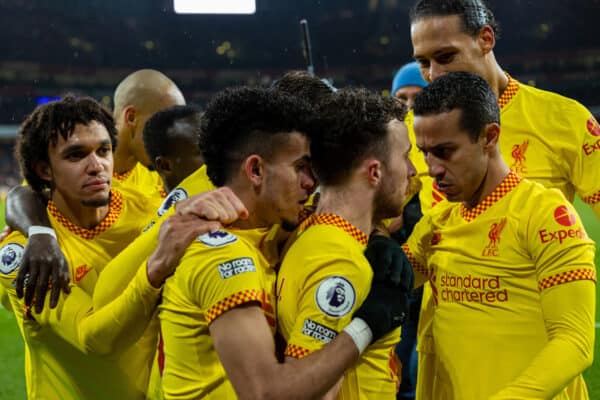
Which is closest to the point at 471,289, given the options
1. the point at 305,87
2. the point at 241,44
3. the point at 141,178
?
the point at 305,87

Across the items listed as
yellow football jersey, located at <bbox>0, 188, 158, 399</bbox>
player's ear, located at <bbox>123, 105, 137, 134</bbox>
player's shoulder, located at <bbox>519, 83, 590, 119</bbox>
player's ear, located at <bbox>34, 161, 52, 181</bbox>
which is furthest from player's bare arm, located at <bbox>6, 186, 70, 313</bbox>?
player's shoulder, located at <bbox>519, 83, 590, 119</bbox>

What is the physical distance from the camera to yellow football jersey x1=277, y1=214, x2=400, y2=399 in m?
1.89

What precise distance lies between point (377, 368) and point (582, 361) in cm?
58

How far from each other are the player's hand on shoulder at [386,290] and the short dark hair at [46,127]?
1574mm

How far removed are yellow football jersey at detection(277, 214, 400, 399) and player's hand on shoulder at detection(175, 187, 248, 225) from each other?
200 mm

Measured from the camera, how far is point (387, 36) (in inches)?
1149

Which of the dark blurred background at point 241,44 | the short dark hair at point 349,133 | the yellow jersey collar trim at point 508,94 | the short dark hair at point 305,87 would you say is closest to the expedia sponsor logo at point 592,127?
the yellow jersey collar trim at point 508,94

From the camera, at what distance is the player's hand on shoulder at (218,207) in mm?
1993

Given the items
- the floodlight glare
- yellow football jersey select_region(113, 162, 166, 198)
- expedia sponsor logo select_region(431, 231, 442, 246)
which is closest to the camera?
expedia sponsor logo select_region(431, 231, 442, 246)

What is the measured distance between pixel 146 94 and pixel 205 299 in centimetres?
299

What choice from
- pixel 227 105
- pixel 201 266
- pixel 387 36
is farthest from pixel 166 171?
pixel 387 36

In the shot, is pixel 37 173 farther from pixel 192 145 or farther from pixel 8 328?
pixel 8 328

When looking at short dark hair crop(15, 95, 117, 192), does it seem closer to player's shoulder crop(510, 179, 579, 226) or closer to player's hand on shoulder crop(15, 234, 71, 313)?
player's hand on shoulder crop(15, 234, 71, 313)

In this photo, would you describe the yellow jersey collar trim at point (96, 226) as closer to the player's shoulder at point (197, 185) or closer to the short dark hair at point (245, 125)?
the player's shoulder at point (197, 185)
